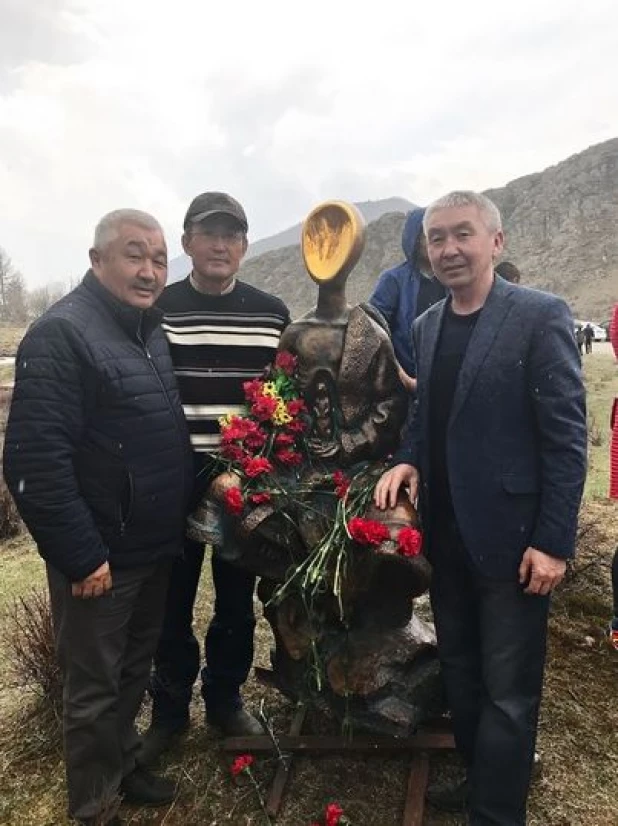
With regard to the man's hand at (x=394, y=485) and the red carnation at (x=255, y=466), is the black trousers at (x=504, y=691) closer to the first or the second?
the man's hand at (x=394, y=485)

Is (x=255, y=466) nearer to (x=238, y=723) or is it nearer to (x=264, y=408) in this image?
(x=264, y=408)

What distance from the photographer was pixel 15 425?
7.31 ft

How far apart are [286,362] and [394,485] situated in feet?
2.54

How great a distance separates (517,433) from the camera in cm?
225

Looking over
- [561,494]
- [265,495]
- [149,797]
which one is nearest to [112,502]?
[265,495]

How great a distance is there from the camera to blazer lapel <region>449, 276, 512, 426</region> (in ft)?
7.40

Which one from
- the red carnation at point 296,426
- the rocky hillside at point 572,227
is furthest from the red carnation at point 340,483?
the rocky hillside at point 572,227

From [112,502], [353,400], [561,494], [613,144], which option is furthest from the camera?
[613,144]

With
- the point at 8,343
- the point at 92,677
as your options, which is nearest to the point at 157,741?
the point at 92,677

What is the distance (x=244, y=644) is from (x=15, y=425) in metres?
1.71

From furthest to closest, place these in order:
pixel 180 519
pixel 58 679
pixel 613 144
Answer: pixel 613 144 → pixel 58 679 → pixel 180 519

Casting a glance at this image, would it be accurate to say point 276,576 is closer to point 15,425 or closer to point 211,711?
point 211,711

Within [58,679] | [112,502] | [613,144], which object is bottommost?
[58,679]

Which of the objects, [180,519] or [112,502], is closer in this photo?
[112,502]
